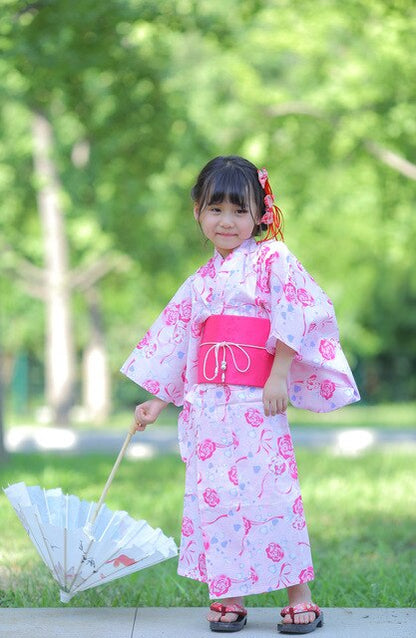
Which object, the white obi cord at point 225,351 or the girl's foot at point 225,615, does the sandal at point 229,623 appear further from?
the white obi cord at point 225,351

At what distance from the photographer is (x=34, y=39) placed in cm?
999

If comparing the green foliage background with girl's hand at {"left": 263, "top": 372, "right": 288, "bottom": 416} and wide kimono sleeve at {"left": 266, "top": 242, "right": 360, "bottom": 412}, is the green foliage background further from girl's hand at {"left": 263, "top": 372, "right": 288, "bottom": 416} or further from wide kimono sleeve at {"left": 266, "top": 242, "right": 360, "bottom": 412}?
girl's hand at {"left": 263, "top": 372, "right": 288, "bottom": 416}

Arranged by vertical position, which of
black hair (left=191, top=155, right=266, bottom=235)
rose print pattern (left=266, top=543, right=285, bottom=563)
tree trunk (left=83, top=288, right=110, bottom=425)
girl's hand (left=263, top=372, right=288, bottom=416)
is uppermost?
tree trunk (left=83, top=288, right=110, bottom=425)

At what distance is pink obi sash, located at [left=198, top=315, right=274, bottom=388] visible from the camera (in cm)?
401

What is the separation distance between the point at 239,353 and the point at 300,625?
0.88 metres

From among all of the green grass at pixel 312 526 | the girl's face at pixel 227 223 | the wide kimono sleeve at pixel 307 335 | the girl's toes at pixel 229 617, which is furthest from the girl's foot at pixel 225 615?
the girl's face at pixel 227 223

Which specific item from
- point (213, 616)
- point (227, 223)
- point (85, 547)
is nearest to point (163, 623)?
point (213, 616)

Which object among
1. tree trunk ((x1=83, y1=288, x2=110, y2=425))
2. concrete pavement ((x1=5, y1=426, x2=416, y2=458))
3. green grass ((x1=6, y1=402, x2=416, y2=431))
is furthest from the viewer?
tree trunk ((x1=83, y1=288, x2=110, y2=425))

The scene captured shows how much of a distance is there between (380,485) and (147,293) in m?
16.3

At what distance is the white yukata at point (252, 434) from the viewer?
12.9ft

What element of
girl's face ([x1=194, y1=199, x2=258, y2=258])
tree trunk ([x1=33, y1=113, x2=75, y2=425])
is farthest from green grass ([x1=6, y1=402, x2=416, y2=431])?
Answer: girl's face ([x1=194, y1=199, x2=258, y2=258])

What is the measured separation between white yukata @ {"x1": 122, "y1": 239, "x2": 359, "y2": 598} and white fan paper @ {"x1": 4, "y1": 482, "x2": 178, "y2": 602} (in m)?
0.15

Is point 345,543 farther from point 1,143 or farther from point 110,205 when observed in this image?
point 1,143

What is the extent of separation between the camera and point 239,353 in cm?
402
